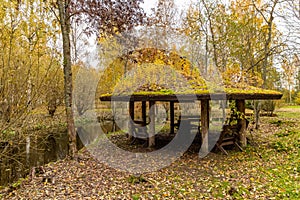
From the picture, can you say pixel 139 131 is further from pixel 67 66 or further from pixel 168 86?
pixel 67 66

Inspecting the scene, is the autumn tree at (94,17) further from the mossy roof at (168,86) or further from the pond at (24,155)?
the pond at (24,155)

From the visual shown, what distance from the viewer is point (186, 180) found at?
183 inches

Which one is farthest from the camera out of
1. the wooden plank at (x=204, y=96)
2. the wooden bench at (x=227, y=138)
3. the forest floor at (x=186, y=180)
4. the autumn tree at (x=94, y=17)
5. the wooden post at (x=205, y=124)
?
the wooden post at (x=205, y=124)

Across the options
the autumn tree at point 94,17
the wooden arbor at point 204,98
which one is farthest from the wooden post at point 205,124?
the autumn tree at point 94,17

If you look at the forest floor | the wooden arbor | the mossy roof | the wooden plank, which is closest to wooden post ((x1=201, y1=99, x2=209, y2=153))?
the wooden arbor

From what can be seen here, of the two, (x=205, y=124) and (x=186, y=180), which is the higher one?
(x=205, y=124)

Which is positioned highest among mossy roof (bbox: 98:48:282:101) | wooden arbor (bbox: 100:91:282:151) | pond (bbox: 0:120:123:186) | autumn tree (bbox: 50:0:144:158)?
autumn tree (bbox: 50:0:144:158)

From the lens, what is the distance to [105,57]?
13.6 metres

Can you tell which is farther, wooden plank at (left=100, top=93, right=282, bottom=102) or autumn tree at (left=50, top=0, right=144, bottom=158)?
autumn tree at (left=50, top=0, right=144, bottom=158)

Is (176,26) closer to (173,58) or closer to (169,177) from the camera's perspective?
(173,58)

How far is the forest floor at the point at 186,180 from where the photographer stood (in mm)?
4020

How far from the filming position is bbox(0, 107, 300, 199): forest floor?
158 inches

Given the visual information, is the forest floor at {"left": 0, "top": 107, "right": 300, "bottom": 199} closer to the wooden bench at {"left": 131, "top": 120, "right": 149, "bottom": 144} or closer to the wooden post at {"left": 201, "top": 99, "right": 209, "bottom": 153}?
the wooden post at {"left": 201, "top": 99, "right": 209, "bottom": 153}

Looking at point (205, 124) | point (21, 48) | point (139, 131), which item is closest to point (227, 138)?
point (205, 124)
